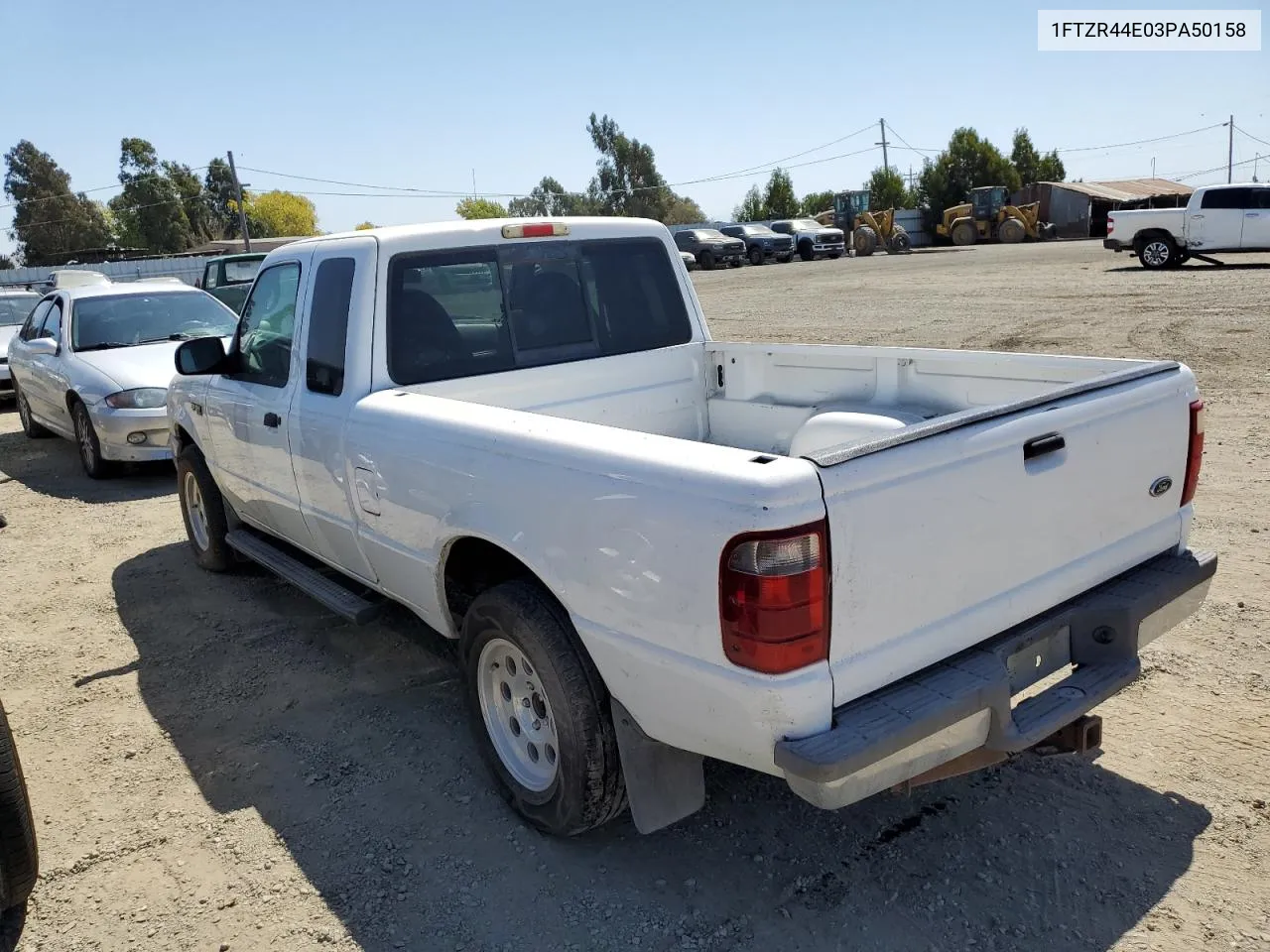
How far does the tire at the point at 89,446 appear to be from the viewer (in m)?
8.84

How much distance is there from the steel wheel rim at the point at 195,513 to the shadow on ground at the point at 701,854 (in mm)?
2054

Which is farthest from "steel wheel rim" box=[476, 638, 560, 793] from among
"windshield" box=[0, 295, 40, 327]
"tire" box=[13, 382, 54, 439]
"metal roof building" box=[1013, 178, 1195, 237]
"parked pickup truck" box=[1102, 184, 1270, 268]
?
"metal roof building" box=[1013, 178, 1195, 237]

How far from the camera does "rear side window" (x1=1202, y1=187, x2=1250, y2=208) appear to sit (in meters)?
21.5

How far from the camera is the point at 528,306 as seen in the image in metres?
4.25

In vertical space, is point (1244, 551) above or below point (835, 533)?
below

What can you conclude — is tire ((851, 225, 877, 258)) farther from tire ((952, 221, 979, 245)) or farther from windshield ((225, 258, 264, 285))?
windshield ((225, 258, 264, 285))

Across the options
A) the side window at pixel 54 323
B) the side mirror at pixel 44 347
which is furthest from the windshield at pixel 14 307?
the side mirror at pixel 44 347

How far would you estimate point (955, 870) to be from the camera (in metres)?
2.93

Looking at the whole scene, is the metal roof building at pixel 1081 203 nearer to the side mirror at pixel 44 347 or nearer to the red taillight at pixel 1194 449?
→ the side mirror at pixel 44 347

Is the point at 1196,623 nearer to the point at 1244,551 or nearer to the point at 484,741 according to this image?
the point at 1244,551

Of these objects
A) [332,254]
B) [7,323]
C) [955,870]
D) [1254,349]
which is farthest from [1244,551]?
[7,323]

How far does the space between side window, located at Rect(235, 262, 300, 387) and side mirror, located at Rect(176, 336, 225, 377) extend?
170mm

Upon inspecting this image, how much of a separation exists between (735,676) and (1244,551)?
4.10 metres

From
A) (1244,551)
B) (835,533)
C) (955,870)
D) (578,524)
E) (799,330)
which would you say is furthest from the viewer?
(799,330)
